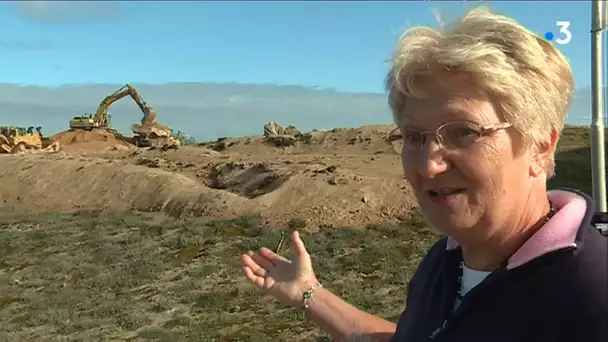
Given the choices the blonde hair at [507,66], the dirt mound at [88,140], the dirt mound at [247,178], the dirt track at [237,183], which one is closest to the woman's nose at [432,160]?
the blonde hair at [507,66]

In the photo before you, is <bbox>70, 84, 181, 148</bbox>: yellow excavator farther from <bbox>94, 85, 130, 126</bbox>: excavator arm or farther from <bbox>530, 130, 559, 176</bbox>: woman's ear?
<bbox>530, 130, 559, 176</bbox>: woman's ear

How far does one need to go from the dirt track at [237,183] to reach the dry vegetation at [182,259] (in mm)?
59

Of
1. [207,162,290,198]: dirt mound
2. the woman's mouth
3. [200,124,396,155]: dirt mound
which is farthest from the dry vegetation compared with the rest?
the woman's mouth

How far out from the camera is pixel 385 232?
447 inches

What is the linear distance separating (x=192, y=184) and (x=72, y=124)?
74.7 ft

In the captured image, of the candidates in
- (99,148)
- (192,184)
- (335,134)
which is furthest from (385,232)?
(99,148)

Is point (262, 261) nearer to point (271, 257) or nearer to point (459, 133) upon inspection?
point (271, 257)

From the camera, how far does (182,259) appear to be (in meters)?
10.8

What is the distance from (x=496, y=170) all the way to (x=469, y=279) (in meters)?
0.30

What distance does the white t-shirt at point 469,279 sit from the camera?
1676 mm

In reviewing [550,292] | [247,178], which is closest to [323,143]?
[247,178]

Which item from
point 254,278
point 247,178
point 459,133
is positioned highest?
point 459,133

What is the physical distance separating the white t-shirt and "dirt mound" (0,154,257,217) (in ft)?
38.3

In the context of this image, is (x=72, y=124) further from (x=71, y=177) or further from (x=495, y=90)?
(x=495, y=90)
